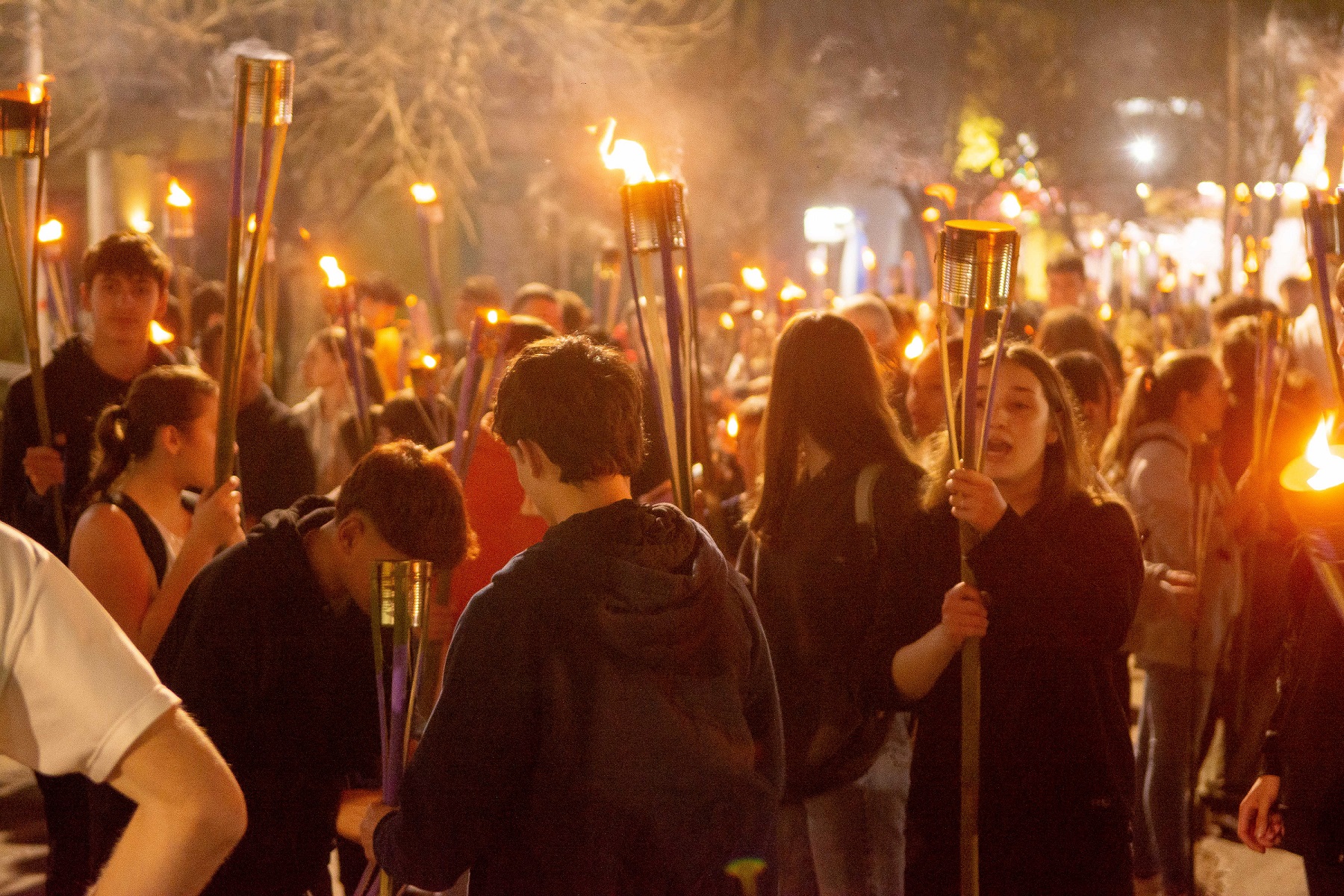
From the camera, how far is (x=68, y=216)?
17172 mm

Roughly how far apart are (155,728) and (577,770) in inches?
33.1

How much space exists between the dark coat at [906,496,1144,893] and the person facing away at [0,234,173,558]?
270 centimetres

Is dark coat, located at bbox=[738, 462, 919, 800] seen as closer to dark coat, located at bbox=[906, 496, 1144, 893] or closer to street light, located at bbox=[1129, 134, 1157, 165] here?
dark coat, located at bbox=[906, 496, 1144, 893]

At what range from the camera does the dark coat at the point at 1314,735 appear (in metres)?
2.78

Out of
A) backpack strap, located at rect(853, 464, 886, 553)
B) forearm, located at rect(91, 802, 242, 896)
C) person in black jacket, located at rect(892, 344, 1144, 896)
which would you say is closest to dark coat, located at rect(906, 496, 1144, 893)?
person in black jacket, located at rect(892, 344, 1144, 896)

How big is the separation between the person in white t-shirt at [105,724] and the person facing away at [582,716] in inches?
27.6

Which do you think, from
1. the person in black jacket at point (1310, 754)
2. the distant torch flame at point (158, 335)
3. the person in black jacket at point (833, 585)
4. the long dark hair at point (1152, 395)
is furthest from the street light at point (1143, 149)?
the person in black jacket at point (1310, 754)

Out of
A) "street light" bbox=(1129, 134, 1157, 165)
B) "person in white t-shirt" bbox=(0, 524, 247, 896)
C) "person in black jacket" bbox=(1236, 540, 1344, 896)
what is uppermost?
"street light" bbox=(1129, 134, 1157, 165)

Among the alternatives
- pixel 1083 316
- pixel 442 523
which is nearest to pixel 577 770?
pixel 442 523

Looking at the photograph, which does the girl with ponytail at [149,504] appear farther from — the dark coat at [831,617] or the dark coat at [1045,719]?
the dark coat at [1045,719]

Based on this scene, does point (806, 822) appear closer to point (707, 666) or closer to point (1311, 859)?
point (1311, 859)

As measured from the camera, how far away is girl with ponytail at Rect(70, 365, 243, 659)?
3.27 metres

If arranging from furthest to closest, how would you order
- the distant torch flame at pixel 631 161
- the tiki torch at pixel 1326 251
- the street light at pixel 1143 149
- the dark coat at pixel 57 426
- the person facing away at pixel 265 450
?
the street light at pixel 1143 149, the person facing away at pixel 265 450, the dark coat at pixel 57 426, the distant torch flame at pixel 631 161, the tiki torch at pixel 1326 251

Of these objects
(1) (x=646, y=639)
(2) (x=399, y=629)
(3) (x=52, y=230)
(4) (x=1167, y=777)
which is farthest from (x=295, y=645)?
(4) (x=1167, y=777)
